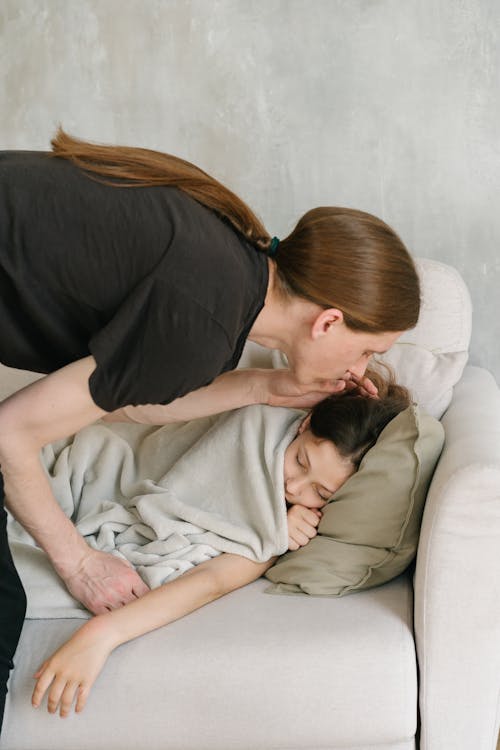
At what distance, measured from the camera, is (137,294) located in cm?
126

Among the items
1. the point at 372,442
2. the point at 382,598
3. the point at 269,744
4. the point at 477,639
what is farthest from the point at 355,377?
the point at 269,744

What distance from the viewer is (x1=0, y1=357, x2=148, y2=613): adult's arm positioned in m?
1.31

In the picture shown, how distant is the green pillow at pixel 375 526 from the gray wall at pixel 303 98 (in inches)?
36.4

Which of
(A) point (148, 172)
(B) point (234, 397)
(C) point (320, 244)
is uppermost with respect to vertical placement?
(A) point (148, 172)

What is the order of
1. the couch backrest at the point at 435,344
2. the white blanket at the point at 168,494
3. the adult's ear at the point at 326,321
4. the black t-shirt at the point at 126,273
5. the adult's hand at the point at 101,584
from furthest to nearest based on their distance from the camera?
the couch backrest at the point at 435,344
the white blanket at the point at 168,494
the adult's hand at the point at 101,584
the adult's ear at the point at 326,321
the black t-shirt at the point at 126,273

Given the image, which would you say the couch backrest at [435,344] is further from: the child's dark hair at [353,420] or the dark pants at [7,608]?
the dark pants at [7,608]

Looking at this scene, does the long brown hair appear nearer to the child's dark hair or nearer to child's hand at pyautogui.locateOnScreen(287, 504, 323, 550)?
the child's dark hair

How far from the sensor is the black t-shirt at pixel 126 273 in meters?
1.26

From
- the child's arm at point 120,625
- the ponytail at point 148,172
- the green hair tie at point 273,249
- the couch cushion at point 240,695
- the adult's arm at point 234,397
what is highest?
the ponytail at point 148,172

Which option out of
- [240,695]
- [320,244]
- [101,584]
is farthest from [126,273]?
[240,695]

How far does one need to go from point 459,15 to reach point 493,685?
1.61 metres

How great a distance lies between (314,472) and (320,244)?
1.68 ft

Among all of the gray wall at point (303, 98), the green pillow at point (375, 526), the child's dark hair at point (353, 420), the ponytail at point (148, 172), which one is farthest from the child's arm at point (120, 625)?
the gray wall at point (303, 98)

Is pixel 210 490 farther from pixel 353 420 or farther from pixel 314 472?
pixel 353 420
